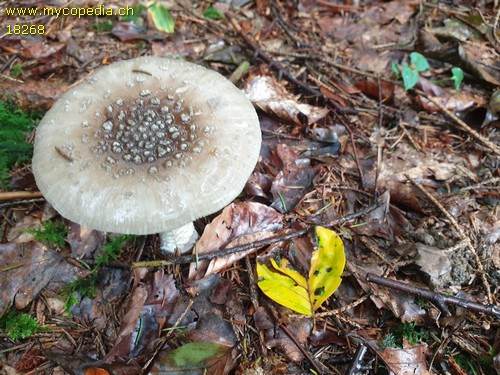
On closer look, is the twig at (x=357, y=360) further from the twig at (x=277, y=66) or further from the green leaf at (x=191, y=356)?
the twig at (x=277, y=66)

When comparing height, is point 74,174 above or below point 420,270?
above

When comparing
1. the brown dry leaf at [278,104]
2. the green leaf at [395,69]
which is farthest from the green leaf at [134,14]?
the green leaf at [395,69]

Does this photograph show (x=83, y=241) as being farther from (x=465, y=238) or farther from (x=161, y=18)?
(x=465, y=238)

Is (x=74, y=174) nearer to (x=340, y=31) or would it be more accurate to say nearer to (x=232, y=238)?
(x=232, y=238)

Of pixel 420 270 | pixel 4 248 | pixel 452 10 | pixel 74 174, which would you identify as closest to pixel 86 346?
pixel 4 248

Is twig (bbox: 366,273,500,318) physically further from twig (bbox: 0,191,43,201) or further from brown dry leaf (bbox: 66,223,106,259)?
twig (bbox: 0,191,43,201)

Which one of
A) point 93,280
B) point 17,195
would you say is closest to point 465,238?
point 93,280
